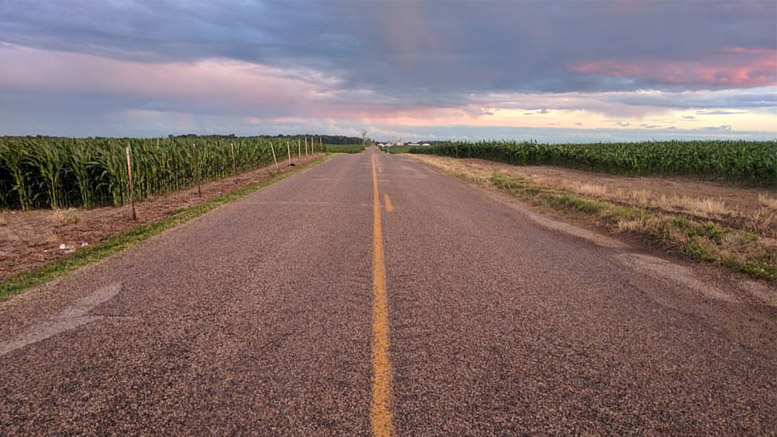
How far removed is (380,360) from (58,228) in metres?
9.48

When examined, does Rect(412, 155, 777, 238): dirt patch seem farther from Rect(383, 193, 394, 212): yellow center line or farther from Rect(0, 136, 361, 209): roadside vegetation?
Rect(0, 136, 361, 209): roadside vegetation

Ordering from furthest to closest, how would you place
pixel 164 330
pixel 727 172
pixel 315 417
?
pixel 727 172 < pixel 164 330 < pixel 315 417

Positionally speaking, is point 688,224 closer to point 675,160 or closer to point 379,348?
point 379,348

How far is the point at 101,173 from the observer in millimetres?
12523

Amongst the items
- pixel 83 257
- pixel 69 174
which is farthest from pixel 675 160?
pixel 69 174

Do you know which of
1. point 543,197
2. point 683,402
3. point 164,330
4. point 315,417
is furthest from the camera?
point 543,197

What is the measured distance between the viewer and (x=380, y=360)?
10.8 ft

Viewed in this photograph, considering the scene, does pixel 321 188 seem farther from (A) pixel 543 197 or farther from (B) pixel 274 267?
(B) pixel 274 267

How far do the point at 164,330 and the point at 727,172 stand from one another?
25.0m

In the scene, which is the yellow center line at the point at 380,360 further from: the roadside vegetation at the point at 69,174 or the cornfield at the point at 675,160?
the cornfield at the point at 675,160

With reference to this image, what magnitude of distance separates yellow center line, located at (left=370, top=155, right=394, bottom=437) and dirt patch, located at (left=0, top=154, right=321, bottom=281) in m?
Result: 5.23

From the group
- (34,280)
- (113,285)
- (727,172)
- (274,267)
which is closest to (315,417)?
(274,267)

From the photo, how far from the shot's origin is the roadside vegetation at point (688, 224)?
21.0ft

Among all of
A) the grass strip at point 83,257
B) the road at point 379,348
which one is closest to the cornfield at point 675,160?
the road at point 379,348
